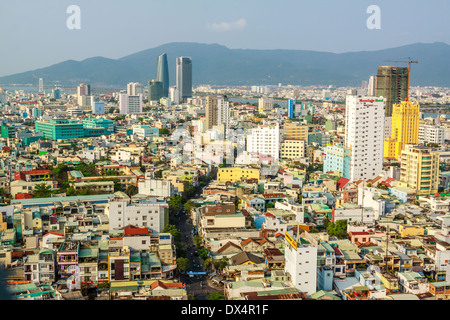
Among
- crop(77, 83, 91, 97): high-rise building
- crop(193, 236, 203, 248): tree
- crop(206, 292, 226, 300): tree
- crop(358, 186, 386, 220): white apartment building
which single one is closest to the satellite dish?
crop(206, 292, 226, 300): tree

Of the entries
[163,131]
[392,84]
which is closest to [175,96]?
[163,131]

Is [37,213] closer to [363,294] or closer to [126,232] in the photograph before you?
[126,232]

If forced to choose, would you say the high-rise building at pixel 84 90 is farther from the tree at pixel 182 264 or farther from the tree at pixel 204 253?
the tree at pixel 182 264

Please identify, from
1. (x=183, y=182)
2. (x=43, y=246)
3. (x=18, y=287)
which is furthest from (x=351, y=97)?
(x=18, y=287)

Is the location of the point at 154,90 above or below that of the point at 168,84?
below

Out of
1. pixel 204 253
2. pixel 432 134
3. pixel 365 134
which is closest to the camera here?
pixel 204 253

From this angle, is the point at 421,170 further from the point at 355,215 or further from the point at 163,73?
the point at 163,73

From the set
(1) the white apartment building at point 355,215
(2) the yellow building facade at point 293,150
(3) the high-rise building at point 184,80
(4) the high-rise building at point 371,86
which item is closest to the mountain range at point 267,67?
(4) the high-rise building at point 371,86
